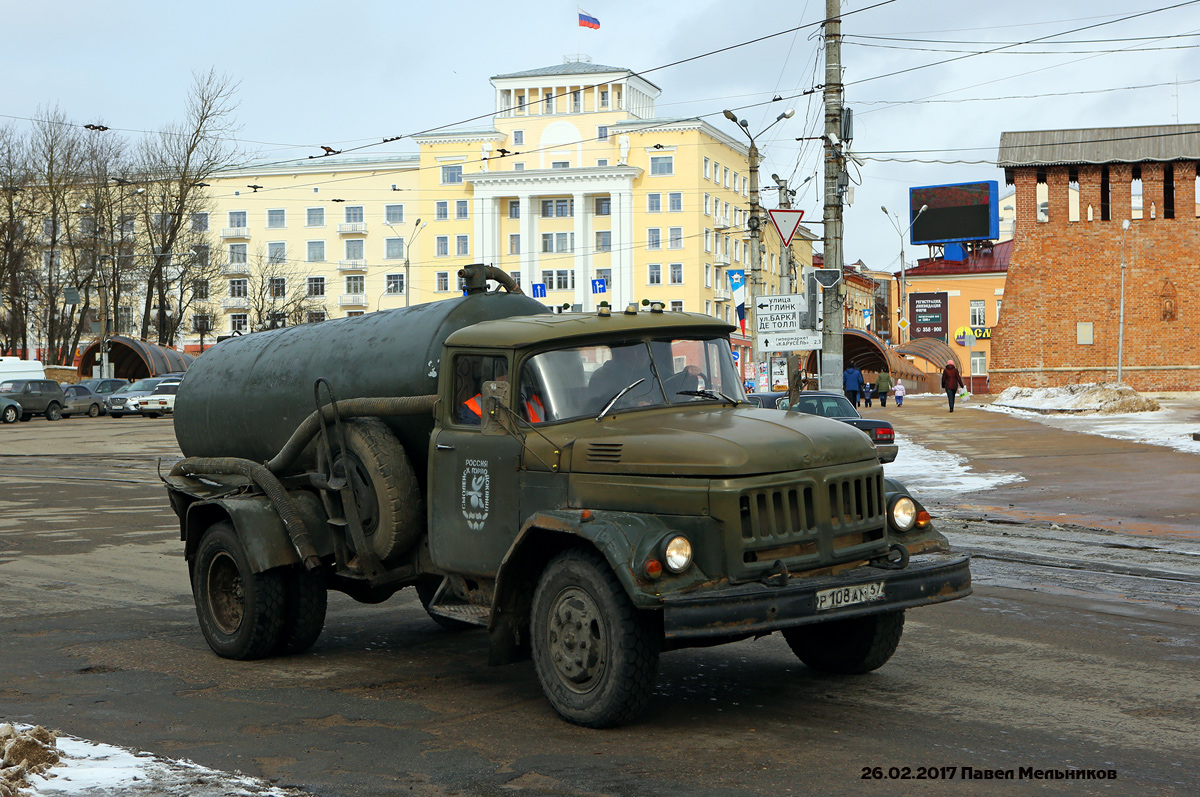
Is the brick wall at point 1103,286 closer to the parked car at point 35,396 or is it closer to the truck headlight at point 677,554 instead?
the parked car at point 35,396

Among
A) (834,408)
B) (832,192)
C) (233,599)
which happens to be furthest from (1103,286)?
(233,599)

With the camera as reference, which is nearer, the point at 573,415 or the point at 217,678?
the point at 573,415

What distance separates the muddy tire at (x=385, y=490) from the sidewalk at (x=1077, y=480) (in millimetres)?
9881

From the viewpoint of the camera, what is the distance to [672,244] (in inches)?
3866

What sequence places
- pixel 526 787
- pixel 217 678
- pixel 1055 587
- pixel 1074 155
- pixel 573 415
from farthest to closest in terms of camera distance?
pixel 1074 155
pixel 1055 587
pixel 217 678
pixel 573 415
pixel 526 787

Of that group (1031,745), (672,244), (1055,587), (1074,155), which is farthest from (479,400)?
(672,244)

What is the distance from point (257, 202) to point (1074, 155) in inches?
2846

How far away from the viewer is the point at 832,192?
21047 millimetres

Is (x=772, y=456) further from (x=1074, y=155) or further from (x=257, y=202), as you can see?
(x=257, y=202)

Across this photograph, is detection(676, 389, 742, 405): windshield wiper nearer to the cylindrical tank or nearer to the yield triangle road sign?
the cylindrical tank

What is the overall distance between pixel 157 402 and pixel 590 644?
49652 mm

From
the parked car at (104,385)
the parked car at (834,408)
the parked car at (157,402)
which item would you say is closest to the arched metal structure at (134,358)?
the parked car at (104,385)

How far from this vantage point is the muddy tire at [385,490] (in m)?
7.47

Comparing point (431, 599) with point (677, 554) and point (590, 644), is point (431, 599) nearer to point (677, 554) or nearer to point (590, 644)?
point (590, 644)
